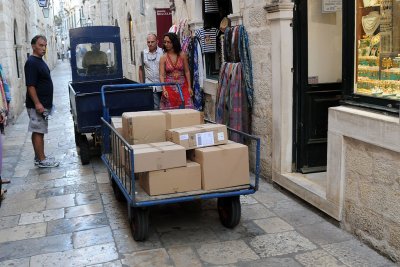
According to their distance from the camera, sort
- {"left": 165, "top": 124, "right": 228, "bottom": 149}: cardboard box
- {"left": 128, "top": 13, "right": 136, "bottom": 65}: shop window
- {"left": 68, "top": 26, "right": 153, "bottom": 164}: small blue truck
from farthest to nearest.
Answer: {"left": 128, "top": 13, "right": 136, "bottom": 65}: shop window < {"left": 68, "top": 26, "right": 153, "bottom": 164}: small blue truck < {"left": 165, "top": 124, "right": 228, "bottom": 149}: cardboard box

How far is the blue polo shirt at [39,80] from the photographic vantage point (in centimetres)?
678

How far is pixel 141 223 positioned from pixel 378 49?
8.27ft

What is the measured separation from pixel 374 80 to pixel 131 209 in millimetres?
2424

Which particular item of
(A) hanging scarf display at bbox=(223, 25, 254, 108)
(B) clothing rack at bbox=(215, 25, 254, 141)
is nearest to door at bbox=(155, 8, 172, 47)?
(B) clothing rack at bbox=(215, 25, 254, 141)

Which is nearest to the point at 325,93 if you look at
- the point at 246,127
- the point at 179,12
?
the point at 246,127

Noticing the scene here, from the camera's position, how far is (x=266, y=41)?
225 inches

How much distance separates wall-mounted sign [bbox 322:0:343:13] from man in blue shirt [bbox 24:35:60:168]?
3984 mm

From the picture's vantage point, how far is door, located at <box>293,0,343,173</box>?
17.8 feet

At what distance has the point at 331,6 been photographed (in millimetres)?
5461

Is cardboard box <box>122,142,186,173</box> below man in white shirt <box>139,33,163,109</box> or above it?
below

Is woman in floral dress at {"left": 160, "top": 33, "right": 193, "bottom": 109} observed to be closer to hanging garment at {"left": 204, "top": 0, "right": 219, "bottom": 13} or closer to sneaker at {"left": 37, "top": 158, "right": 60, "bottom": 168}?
hanging garment at {"left": 204, "top": 0, "right": 219, "bottom": 13}

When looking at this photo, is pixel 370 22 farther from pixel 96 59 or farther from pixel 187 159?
pixel 96 59

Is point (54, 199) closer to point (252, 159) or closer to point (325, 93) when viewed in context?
point (252, 159)

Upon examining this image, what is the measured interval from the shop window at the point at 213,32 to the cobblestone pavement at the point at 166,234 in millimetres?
3216
